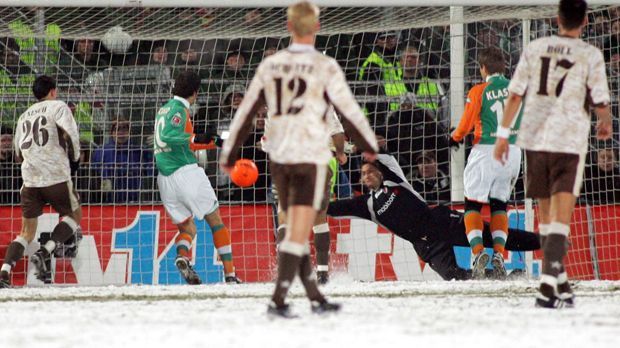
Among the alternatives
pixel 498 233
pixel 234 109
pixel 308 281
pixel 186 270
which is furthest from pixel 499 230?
pixel 308 281

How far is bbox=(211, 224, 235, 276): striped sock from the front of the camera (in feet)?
38.5

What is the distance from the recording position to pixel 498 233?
1138 cm

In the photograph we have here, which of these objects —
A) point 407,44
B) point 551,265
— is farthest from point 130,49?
point 551,265

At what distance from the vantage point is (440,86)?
13.4 metres

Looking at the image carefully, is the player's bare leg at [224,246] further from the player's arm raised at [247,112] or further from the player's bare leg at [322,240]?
the player's arm raised at [247,112]

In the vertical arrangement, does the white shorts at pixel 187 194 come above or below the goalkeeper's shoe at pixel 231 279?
above

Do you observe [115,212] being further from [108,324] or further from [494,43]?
[108,324]

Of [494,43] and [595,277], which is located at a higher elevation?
[494,43]

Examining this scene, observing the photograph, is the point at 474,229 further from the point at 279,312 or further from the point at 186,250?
the point at 279,312

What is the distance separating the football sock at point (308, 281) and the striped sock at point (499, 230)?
4345mm

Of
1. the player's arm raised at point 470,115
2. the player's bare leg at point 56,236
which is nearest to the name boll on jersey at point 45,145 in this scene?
the player's bare leg at point 56,236

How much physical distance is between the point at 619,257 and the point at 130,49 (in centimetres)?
558

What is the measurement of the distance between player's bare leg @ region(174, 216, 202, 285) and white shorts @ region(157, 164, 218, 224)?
10 cm

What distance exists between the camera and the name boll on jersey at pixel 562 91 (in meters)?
7.74
